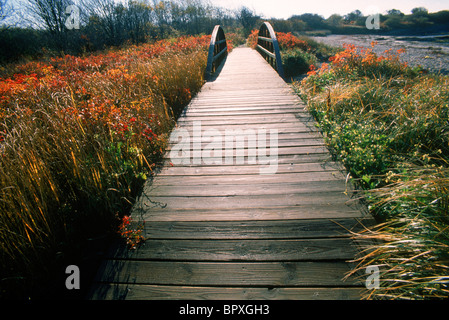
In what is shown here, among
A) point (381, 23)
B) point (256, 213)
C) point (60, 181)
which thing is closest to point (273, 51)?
point (256, 213)

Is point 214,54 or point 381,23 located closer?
point 214,54

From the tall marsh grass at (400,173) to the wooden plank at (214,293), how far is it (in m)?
0.21

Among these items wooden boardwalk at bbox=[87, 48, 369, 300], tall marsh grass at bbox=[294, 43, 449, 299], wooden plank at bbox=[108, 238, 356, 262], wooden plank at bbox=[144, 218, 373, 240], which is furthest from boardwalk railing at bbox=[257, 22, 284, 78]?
wooden plank at bbox=[108, 238, 356, 262]

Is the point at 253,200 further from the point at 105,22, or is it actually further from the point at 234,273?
the point at 105,22

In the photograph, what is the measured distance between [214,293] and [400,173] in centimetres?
200

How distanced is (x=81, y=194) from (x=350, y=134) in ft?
10.3

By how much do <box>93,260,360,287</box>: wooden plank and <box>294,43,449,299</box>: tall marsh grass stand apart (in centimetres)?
22

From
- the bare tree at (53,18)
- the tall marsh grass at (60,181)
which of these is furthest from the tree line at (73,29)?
the tall marsh grass at (60,181)

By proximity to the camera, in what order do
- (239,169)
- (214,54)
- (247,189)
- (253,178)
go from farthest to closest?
(214,54) < (239,169) < (253,178) < (247,189)

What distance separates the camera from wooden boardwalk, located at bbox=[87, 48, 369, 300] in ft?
4.26

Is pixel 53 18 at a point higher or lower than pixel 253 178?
higher

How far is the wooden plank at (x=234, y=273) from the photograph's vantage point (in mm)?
1299
